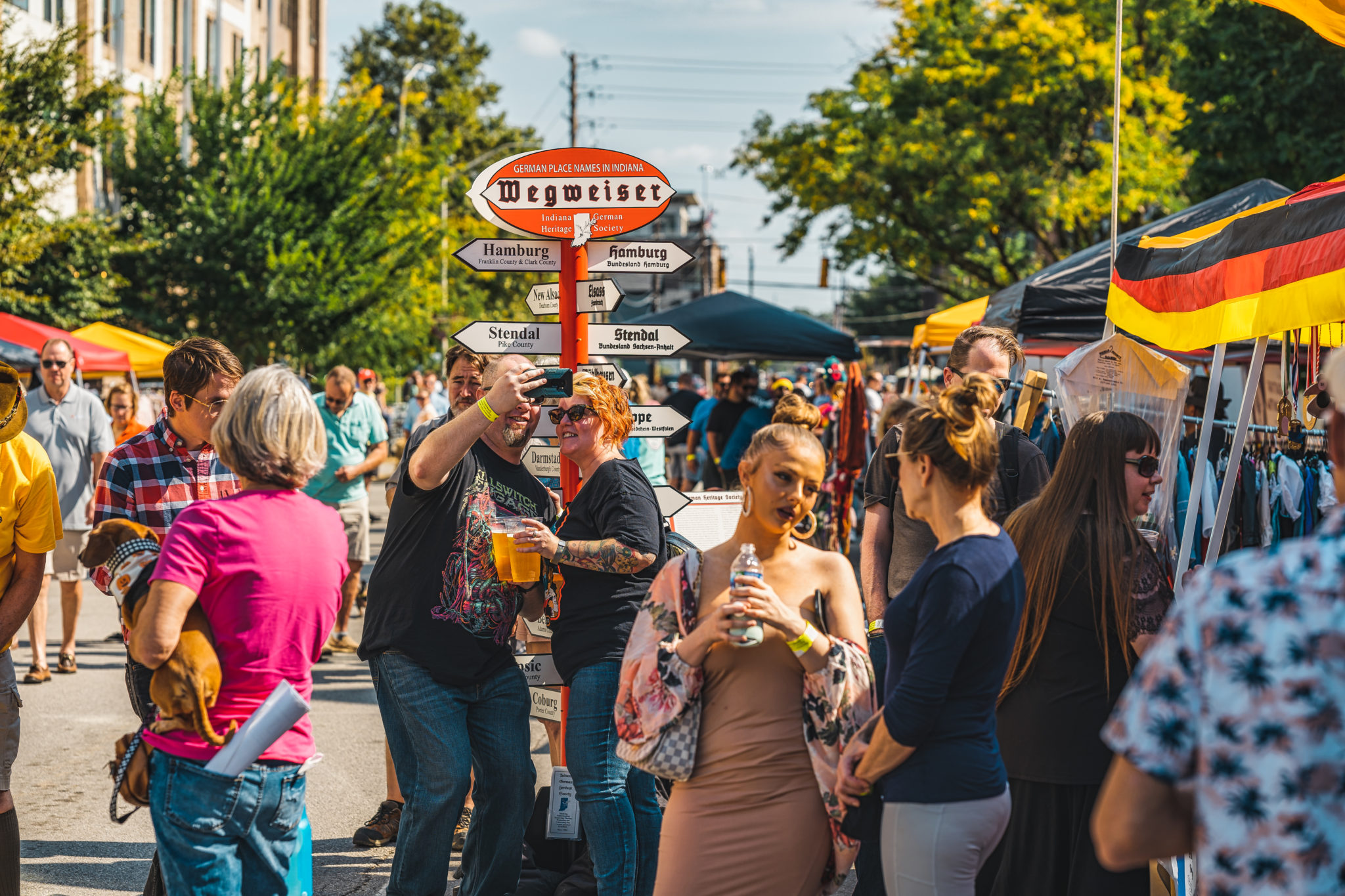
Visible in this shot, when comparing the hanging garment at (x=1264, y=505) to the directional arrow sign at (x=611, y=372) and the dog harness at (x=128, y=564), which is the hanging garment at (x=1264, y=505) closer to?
the directional arrow sign at (x=611, y=372)

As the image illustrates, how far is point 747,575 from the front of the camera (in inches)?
110

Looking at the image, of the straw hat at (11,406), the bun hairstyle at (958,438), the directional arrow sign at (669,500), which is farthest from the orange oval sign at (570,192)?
the bun hairstyle at (958,438)

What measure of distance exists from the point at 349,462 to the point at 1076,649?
21.4 feet

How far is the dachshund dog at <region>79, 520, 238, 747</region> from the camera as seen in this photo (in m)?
2.67

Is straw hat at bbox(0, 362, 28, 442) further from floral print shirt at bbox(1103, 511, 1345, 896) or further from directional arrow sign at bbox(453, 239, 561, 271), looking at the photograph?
floral print shirt at bbox(1103, 511, 1345, 896)

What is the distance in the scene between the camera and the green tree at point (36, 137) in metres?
14.6

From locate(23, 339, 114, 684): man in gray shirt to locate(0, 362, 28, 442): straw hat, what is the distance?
4.56 m

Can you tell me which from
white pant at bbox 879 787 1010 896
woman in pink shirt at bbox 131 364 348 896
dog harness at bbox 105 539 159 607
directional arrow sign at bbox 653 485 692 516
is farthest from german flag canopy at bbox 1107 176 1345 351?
dog harness at bbox 105 539 159 607

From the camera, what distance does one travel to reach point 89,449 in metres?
8.52

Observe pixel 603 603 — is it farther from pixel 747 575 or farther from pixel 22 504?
pixel 22 504

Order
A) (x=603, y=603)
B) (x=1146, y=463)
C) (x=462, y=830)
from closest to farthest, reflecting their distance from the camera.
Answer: (x=1146, y=463)
(x=603, y=603)
(x=462, y=830)

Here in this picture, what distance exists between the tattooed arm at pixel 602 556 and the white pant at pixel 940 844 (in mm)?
1467

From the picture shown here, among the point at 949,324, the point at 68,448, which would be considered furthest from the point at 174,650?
the point at 949,324

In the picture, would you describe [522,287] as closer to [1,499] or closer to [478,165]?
[478,165]
